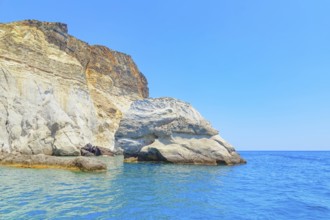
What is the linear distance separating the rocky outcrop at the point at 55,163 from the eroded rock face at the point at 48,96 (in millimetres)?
8673

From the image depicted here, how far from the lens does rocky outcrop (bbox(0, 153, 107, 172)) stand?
74.2ft

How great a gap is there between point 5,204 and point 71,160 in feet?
Answer: 41.1

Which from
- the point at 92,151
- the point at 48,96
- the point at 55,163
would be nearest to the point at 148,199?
the point at 55,163

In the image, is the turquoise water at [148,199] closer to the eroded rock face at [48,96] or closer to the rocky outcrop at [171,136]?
the rocky outcrop at [171,136]

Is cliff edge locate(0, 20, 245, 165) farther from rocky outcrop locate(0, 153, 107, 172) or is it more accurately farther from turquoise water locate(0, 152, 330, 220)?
turquoise water locate(0, 152, 330, 220)

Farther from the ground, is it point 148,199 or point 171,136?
point 171,136

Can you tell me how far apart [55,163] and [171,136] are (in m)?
11.9

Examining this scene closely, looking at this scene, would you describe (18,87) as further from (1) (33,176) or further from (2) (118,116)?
(2) (118,116)

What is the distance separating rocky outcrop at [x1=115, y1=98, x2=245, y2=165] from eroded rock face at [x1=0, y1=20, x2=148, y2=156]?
33.1 feet

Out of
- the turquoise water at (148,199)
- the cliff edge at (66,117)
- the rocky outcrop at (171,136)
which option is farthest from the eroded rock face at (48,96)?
the turquoise water at (148,199)

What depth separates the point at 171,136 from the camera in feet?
103

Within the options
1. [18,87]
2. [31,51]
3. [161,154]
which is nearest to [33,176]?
[161,154]

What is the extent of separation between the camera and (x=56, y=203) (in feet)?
39.1

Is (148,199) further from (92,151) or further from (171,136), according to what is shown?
(92,151)
